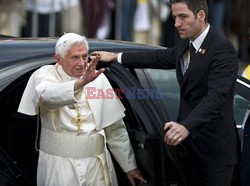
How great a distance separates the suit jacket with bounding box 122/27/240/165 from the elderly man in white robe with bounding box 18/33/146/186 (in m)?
0.39

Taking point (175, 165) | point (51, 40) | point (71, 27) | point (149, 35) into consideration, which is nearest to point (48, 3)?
point (71, 27)

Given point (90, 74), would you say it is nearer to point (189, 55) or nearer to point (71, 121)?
point (71, 121)

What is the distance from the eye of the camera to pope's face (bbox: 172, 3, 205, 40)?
10.9 ft

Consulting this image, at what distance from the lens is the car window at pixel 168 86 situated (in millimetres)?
3982

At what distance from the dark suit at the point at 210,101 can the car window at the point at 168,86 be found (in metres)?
0.42

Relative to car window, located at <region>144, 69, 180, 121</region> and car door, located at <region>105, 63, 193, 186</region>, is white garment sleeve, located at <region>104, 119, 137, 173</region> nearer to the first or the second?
car door, located at <region>105, 63, 193, 186</region>

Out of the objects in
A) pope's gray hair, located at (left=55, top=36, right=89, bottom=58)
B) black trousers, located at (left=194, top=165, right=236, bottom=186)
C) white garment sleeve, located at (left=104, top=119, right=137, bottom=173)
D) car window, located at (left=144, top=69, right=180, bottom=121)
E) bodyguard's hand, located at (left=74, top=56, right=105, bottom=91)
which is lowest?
black trousers, located at (left=194, top=165, right=236, bottom=186)

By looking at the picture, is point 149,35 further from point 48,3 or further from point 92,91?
point 92,91

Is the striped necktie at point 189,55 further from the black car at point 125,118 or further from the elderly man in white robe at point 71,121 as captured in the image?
the elderly man in white robe at point 71,121

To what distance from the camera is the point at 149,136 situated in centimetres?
343

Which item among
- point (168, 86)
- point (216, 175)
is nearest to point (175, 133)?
point (216, 175)

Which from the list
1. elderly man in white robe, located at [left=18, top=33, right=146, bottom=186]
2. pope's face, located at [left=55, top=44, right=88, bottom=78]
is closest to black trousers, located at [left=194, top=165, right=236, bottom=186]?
elderly man in white robe, located at [left=18, top=33, right=146, bottom=186]

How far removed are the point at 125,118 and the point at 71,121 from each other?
0.54m

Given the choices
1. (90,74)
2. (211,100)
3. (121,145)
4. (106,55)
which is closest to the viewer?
(90,74)
